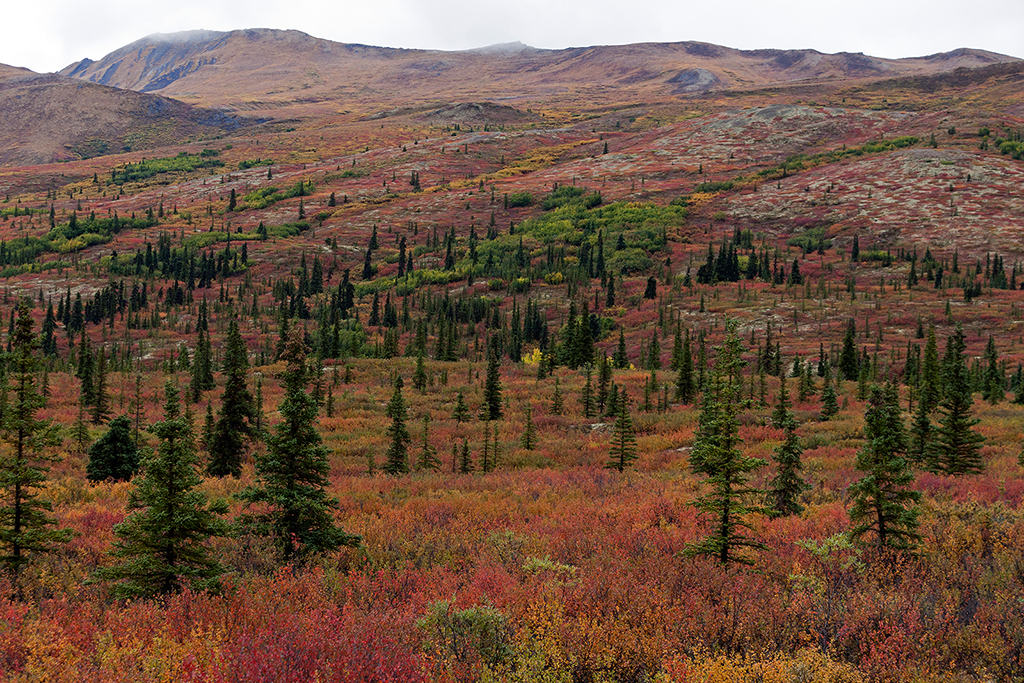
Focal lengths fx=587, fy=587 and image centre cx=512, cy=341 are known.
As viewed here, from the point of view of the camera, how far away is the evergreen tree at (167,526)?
7441 mm

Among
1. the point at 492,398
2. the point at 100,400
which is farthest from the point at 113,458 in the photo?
the point at 492,398

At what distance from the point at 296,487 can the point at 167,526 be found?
82.0 inches

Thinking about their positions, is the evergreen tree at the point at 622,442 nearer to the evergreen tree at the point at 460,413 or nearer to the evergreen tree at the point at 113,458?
the evergreen tree at the point at 460,413

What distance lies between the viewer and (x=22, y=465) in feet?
26.1

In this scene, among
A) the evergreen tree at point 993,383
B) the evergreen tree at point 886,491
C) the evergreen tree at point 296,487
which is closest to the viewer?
the evergreen tree at point 886,491

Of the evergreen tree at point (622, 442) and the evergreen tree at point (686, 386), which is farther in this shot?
the evergreen tree at point (686, 386)

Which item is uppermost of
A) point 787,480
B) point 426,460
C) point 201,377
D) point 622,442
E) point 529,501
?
point 787,480

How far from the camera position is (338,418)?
36.7 metres

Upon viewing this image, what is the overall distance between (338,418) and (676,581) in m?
31.9

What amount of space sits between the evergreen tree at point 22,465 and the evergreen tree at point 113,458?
42.5 ft

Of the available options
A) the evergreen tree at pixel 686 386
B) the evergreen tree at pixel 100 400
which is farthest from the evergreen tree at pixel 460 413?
the evergreen tree at pixel 100 400

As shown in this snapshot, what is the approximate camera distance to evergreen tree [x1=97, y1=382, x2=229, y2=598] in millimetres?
7441

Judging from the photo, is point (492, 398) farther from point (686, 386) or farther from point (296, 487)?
point (296, 487)

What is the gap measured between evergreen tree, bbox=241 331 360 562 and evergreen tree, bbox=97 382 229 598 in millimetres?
1320
